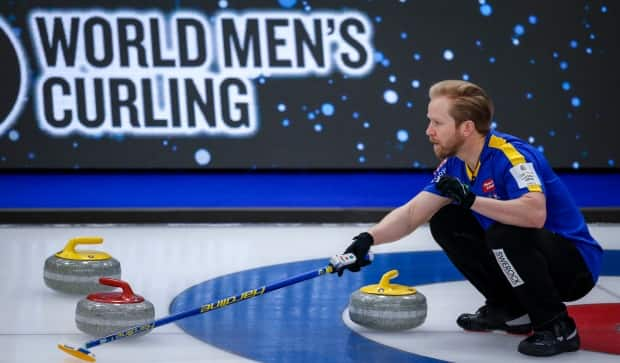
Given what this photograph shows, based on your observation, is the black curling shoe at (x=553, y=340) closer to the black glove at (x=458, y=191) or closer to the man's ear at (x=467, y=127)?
the black glove at (x=458, y=191)

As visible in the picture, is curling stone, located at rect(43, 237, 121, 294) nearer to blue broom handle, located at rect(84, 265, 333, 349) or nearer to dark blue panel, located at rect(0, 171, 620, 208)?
blue broom handle, located at rect(84, 265, 333, 349)

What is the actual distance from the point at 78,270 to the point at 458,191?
184 cm

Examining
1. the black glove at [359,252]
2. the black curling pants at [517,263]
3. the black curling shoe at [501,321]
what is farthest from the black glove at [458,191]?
the black curling shoe at [501,321]

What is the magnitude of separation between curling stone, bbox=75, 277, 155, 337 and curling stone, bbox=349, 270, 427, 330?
771 mm

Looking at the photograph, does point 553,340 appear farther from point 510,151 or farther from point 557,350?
point 510,151

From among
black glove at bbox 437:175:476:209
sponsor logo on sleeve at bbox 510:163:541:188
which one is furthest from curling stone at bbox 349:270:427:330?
sponsor logo on sleeve at bbox 510:163:541:188

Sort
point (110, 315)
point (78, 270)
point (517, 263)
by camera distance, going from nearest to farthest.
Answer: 1. point (517, 263)
2. point (110, 315)
3. point (78, 270)

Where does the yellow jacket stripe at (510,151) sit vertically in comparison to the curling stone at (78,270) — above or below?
above

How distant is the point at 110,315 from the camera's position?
149 inches

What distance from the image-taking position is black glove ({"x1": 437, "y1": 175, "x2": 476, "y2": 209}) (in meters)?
3.54

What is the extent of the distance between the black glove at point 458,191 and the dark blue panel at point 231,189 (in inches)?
157

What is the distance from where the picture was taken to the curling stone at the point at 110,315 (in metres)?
3.78

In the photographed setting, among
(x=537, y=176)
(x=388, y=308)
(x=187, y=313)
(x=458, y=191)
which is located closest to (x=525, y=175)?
(x=537, y=176)

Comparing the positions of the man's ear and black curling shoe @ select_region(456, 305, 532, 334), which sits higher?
the man's ear
